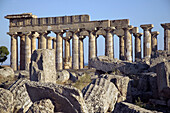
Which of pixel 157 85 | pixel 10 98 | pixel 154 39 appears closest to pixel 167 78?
pixel 157 85

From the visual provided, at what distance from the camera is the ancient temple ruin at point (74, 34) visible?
36.6 meters

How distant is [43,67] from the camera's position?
16.7 metres

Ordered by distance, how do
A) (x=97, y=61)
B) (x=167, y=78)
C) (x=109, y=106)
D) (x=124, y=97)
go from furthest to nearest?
(x=97, y=61) → (x=124, y=97) → (x=167, y=78) → (x=109, y=106)

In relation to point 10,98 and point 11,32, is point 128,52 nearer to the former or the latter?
point 11,32

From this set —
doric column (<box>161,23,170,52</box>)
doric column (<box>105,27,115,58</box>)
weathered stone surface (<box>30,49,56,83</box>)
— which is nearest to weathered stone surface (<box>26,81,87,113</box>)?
weathered stone surface (<box>30,49,56,83</box>)

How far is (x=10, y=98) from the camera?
11281mm

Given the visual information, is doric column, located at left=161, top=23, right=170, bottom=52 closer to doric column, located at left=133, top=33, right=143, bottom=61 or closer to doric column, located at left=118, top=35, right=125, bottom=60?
doric column, located at left=133, top=33, right=143, bottom=61

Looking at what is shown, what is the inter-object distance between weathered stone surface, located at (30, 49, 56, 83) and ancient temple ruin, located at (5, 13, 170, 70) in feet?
61.8

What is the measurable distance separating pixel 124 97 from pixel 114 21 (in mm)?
23556

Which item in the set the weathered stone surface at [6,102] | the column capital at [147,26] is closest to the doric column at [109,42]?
the column capital at [147,26]

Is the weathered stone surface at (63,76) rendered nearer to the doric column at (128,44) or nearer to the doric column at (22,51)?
the doric column at (128,44)

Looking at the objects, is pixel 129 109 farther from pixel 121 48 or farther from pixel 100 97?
pixel 121 48

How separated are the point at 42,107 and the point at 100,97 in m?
2.10

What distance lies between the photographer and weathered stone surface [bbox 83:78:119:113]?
10.9m
